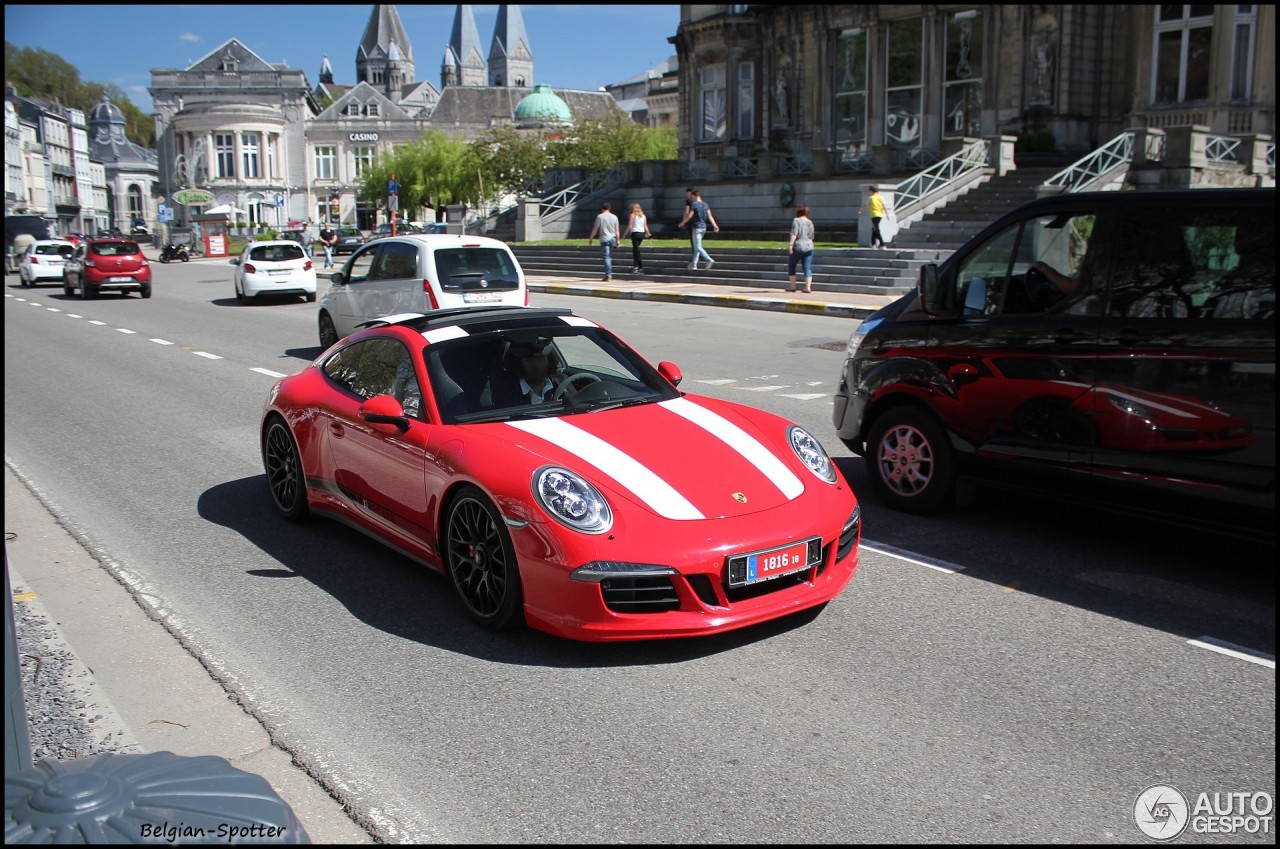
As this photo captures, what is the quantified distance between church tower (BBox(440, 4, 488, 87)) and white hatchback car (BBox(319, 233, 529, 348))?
167 metres

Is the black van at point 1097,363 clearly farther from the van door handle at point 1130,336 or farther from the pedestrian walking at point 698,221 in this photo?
the pedestrian walking at point 698,221

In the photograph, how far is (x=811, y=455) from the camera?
5707 millimetres

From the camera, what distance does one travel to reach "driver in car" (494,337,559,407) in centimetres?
596

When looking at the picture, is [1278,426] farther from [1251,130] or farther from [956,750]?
[1251,130]

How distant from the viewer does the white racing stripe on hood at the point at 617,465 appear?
16.0 ft

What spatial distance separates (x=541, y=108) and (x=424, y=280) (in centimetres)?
9288

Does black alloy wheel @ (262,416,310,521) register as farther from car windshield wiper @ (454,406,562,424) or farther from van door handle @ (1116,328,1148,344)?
van door handle @ (1116,328,1148,344)

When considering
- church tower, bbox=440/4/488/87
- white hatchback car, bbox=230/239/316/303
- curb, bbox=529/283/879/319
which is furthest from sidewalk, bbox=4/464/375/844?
church tower, bbox=440/4/488/87

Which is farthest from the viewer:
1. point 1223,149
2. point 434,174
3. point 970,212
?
point 434,174

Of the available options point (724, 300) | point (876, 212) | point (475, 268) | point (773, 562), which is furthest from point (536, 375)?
point (876, 212)

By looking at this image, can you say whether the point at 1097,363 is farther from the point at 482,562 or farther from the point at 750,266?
the point at 750,266

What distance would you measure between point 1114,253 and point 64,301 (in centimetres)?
3079

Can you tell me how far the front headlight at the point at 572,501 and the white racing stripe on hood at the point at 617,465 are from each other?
171 millimetres

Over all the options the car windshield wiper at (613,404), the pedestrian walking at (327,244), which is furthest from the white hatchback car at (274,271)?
the car windshield wiper at (613,404)
